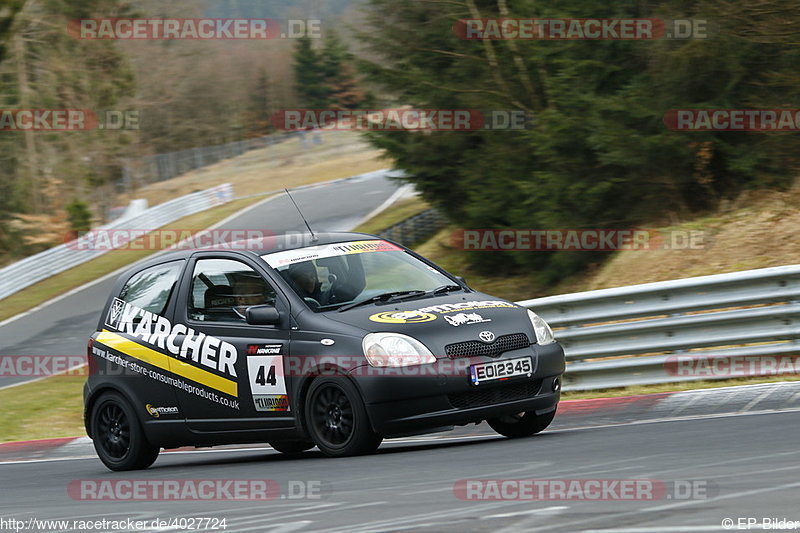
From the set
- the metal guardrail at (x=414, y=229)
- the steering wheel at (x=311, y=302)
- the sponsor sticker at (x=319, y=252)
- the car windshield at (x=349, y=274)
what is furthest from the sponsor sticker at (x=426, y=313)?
the metal guardrail at (x=414, y=229)

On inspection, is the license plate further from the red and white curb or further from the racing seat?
the racing seat

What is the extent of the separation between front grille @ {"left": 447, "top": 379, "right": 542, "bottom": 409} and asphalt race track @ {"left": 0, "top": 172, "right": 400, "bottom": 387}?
12799 millimetres

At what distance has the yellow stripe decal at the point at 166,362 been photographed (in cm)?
877

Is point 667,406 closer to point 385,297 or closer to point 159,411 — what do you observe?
point 385,297

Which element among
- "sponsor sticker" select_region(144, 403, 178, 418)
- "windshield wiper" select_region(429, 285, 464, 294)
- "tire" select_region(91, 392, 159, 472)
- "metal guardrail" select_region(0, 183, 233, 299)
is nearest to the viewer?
"windshield wiper" select_region(429, 285, 464, 294)

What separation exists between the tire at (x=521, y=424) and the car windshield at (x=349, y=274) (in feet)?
3.75

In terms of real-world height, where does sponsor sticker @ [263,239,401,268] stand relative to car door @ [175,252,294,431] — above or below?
above

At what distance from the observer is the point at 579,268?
57.4 ft

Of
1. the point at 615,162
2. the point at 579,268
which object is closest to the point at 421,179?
the point at 579,268

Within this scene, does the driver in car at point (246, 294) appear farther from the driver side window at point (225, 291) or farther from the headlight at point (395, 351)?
the headlight at point (395, 351)

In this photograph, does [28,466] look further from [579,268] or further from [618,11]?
[618,11]

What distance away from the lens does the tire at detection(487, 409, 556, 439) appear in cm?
860

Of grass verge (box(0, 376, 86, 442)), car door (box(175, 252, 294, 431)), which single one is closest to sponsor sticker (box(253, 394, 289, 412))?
car door (box(175, 252, 294, 431))

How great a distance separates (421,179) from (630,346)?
36.3 ft
